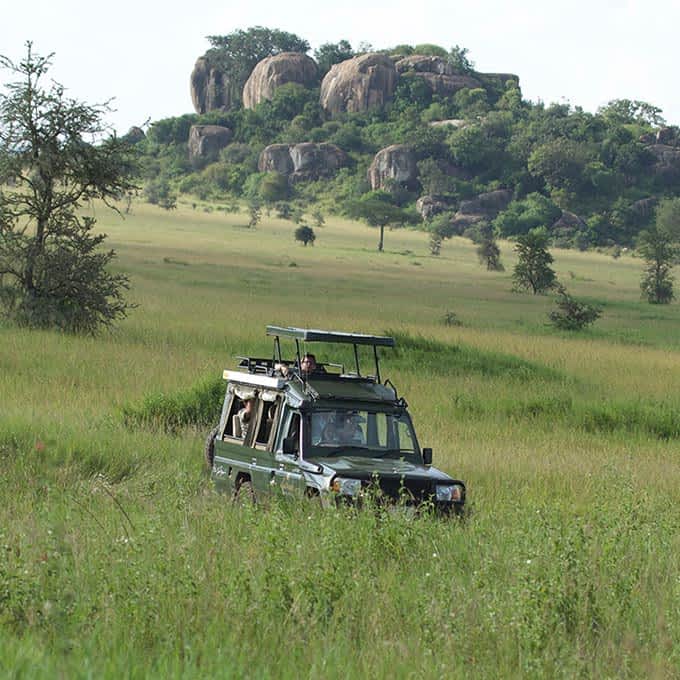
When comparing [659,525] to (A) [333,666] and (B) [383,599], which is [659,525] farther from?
(A) [333,666]

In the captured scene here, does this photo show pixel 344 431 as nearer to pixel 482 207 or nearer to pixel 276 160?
pixel 482 207

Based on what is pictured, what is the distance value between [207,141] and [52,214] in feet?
470

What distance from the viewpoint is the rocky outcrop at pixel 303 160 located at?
498 feet

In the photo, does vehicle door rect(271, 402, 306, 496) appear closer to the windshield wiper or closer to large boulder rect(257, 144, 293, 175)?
the windshield wiper

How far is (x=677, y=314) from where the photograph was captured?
175 ft

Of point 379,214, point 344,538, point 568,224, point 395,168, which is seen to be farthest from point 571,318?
point 395,168

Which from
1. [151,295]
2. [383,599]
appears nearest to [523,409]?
[383,599]

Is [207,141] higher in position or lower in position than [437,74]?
lower

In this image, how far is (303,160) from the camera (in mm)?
152250

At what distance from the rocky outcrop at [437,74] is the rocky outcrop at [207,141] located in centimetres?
3018

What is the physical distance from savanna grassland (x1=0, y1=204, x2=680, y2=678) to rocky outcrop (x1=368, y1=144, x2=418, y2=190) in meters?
119

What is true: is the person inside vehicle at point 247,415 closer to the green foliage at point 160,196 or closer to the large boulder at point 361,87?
the green foliage at point 160,196

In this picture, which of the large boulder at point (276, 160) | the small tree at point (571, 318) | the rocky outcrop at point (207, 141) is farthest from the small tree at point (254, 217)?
the small tree at point (571, 318)

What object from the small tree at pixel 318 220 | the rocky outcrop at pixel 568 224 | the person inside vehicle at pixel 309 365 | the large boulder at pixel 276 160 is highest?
the large boulder at pixel 276 160
